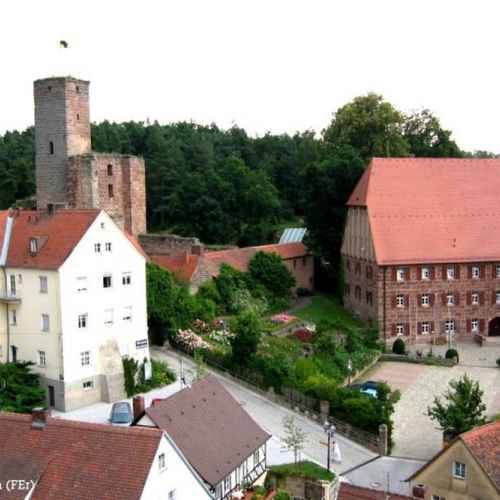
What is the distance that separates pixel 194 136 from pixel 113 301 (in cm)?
5989

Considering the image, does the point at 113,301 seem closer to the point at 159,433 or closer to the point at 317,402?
the point at 317,402

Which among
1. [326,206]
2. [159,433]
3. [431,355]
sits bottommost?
[431,355]

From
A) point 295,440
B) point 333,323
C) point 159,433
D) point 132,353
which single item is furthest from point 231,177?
point 159,433

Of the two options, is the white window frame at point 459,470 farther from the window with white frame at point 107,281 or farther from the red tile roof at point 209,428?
the window with white frame at point 107,281

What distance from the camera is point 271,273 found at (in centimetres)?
5159

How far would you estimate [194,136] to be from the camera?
9269 centimetres

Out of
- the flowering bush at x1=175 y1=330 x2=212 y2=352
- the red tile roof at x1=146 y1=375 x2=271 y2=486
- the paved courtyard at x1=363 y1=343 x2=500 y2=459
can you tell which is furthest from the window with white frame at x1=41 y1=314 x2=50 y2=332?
the paved courtyard at x1=363 y1=343 x2=500 y2=459

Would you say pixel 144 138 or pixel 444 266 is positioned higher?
pixel 144 138

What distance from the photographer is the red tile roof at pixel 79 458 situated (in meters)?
19.3

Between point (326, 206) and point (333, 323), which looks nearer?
point (333, 323)

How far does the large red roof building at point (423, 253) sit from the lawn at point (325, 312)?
3.67ft

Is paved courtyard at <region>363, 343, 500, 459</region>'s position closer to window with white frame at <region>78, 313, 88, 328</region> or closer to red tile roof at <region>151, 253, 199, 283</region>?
red tile roof at <region>151, 253, 199, 283</region>

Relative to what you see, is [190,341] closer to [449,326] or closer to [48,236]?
[48,236]

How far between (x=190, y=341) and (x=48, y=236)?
10093 millimetres
